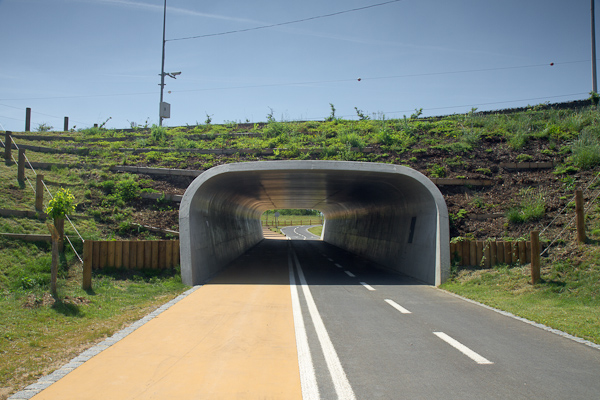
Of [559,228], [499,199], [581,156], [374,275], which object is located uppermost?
[581,156]

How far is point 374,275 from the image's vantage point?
16.2m

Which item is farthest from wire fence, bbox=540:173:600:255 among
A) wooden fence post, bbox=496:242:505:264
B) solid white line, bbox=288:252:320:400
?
solid white line, bbox=288:252:320:400

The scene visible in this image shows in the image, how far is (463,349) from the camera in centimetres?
641

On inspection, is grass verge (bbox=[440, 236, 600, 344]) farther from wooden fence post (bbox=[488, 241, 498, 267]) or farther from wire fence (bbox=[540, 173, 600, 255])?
wire fence (bbox=[540, 173, 600, 255])

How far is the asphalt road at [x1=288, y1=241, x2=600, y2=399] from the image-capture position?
4.79 metres

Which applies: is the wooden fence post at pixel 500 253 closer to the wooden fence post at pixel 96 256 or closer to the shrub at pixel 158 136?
the wooden fence post at pixel 96 256

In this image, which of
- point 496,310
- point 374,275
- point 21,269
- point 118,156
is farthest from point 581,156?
point 118,156

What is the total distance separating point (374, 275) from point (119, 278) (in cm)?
907

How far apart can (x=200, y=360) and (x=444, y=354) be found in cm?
353

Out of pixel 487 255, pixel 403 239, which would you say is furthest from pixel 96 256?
pixel 487 255

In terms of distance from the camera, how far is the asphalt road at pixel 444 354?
479 centimetres

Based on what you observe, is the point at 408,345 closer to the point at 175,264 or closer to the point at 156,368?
the point at 156,368

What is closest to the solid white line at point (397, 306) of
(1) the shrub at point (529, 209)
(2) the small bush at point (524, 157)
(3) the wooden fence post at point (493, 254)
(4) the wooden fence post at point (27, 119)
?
(3) the wooden fence post at point (493, 254)

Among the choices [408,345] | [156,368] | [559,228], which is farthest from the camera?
[559,228]
